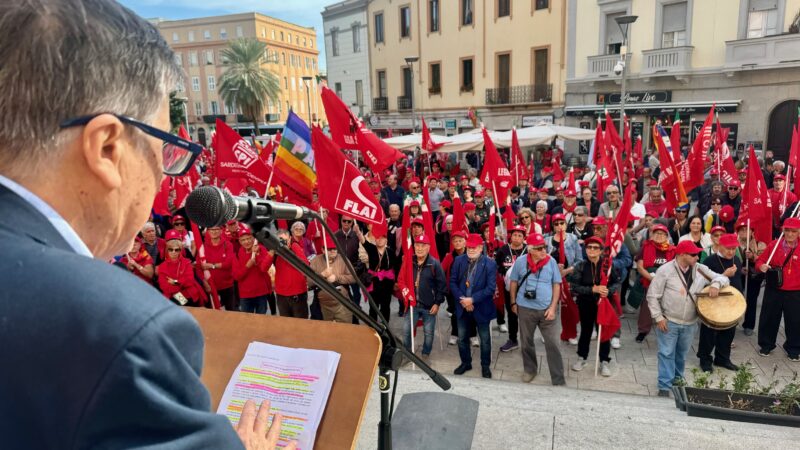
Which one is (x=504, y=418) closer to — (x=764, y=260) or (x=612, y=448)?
(x=612, y=448)

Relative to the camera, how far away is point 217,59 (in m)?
72.1

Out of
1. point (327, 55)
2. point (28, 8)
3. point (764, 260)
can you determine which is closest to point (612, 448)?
point (28, 8)

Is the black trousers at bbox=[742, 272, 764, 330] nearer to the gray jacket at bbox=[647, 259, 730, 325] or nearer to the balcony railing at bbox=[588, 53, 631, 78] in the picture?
the gray jacket at bbox=[647, 259, 730, 325]

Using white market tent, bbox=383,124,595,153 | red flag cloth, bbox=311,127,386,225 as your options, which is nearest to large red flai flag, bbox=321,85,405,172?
red flag cloth, bbox=311,127,386,225

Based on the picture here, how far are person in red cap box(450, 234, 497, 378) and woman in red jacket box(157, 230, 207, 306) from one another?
3660 mm

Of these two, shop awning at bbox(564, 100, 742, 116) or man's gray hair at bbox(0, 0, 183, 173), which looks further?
shop awning at bbox(564, 100, 742, 116)

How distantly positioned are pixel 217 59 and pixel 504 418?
7667cm

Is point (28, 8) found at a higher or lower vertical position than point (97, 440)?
higher

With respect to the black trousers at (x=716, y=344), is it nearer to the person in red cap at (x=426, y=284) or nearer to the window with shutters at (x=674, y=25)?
the person in red cap at (x=426, y=284)

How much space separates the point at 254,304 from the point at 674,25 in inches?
914

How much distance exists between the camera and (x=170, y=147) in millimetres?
1116

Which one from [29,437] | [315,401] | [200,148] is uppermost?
[200,148]

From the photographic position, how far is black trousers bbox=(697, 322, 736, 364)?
271 inches

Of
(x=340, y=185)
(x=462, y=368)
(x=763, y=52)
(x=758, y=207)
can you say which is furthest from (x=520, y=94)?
(x=340, y=185)
